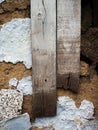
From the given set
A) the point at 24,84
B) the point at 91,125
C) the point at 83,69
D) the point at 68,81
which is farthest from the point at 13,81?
the point at 91,125

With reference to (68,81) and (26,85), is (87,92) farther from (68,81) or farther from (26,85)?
(26,85)

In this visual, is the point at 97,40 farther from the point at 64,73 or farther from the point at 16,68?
the point at 16,68

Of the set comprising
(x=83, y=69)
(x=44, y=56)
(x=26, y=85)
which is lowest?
(x=26, y=85)

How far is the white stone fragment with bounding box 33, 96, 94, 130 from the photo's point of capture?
94.2 inches

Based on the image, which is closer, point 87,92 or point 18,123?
point 18,123

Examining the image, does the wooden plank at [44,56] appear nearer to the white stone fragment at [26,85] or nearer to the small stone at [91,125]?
the white stone fragment at [26,85]

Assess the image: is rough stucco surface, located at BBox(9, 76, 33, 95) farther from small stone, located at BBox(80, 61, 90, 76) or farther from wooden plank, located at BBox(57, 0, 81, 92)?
small stone, located at BBox(80, 61, 90, 76)

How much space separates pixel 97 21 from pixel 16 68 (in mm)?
673

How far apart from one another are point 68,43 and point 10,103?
584 mm

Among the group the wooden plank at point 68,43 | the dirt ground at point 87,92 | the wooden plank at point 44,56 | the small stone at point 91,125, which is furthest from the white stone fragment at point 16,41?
the small stone at point 91,125

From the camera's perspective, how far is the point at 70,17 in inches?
90.0

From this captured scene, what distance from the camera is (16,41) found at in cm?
232

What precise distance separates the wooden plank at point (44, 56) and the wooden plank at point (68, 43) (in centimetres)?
5

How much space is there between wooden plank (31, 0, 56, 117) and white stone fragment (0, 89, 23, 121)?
0.37ft
